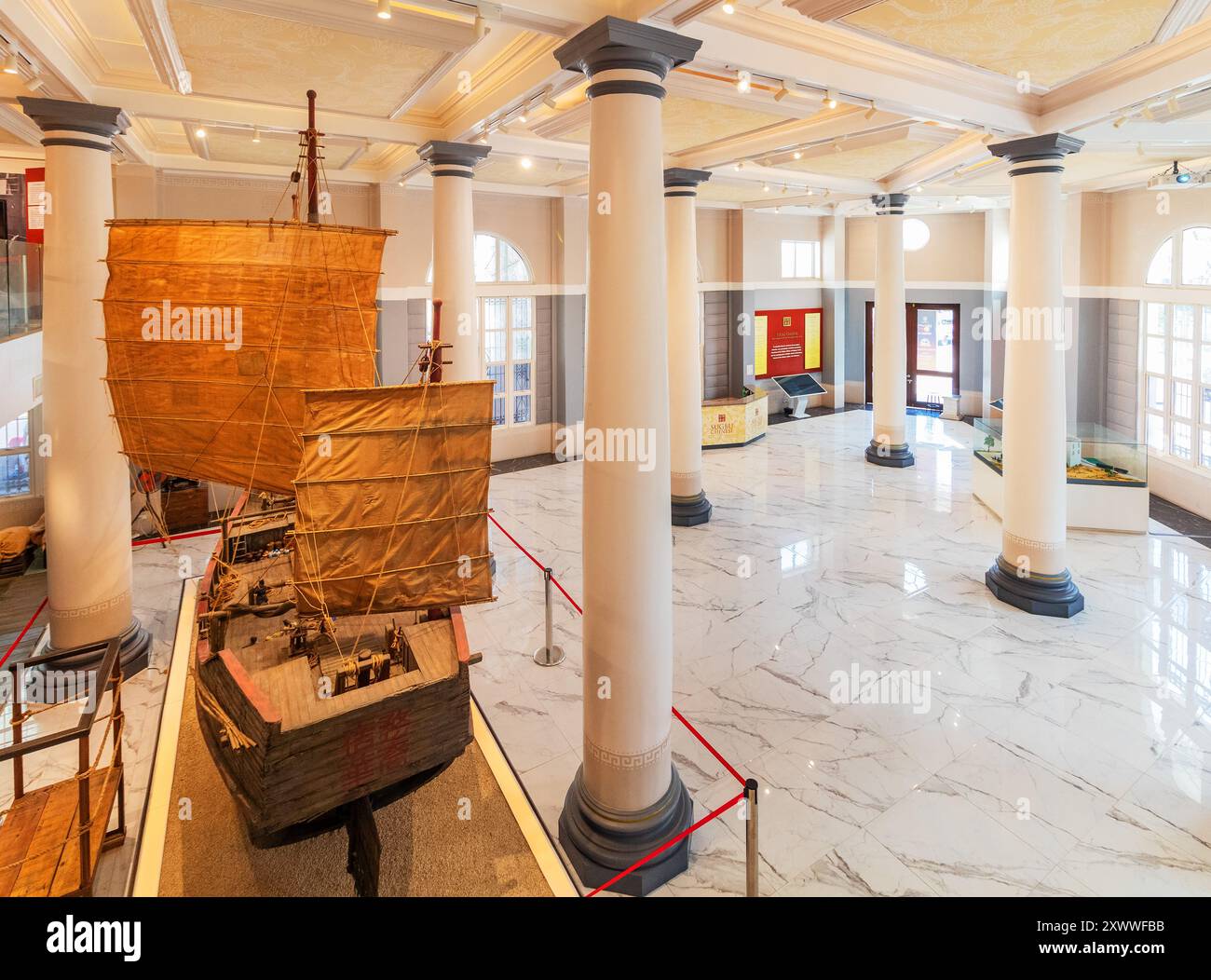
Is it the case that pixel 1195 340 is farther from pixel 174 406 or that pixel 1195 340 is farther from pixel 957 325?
pixel 174 406

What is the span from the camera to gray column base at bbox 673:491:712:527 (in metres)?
11.9

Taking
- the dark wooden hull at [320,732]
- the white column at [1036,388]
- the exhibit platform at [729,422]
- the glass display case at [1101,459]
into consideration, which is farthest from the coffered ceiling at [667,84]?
the exhibit platform at [729,422]

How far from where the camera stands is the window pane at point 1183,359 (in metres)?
12.7

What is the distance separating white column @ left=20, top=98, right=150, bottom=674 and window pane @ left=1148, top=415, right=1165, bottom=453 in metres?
15.5

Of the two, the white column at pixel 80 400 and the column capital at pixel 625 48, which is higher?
the column capital at pixel 625 48

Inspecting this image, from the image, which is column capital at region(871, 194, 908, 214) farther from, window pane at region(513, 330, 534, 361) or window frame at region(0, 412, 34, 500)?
window frame at region(0, 412, 34, 500)

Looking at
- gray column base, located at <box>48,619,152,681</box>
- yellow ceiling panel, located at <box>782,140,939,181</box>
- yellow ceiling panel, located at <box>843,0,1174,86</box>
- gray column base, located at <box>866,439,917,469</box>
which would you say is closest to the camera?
yellow ceiling panel, located at <box>843,0,1174,86</box>

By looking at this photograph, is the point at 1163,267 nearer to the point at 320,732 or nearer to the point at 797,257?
the point at 797,257

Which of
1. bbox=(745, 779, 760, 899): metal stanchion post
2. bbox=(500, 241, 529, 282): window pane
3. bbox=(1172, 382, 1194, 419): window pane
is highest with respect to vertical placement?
bbox=(500, 241, 529, 282): window pane

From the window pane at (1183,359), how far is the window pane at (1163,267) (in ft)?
3.51

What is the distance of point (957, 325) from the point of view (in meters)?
19.9

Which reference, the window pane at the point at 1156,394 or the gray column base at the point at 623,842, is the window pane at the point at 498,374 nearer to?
the gray column base at the point at 623,842

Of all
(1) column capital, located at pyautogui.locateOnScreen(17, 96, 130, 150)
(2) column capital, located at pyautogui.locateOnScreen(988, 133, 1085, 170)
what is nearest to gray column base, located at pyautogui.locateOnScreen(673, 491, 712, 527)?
(2) column capital, located at pyautogui.locateOnScreen(988, 133, 1085, 170)
